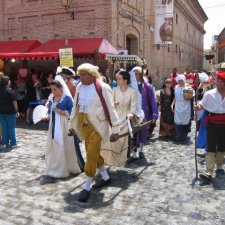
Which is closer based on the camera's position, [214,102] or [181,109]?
[214,102]

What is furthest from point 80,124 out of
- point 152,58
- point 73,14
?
point 152,58

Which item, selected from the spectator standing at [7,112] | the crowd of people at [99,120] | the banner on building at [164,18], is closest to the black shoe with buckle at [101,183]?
the crowd of people at [99,120]

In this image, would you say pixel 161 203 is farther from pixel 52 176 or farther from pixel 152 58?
pixel 152 58

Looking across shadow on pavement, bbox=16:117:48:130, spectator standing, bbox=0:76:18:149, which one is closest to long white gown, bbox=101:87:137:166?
spectator standing, bbox=0:76:18:149

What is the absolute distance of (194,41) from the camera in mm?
44594

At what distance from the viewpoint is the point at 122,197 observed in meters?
5.14

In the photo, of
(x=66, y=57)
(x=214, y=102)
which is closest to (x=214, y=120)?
(x=214, y=102)

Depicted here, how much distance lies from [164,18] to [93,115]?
60.4 feet

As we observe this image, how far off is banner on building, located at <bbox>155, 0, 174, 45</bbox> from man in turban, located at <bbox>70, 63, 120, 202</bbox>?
17947mm

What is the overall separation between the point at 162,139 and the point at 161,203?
4.59 metres

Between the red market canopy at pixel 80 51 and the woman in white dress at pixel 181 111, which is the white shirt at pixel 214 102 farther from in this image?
the red market canopy at pixel 80 51

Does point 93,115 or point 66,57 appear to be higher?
point 66,57

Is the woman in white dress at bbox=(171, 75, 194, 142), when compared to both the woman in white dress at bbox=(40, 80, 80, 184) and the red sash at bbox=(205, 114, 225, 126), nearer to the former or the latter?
the red sash at bbox=(205, 114, 225, 126)

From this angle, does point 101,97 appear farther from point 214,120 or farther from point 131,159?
point 131,159
